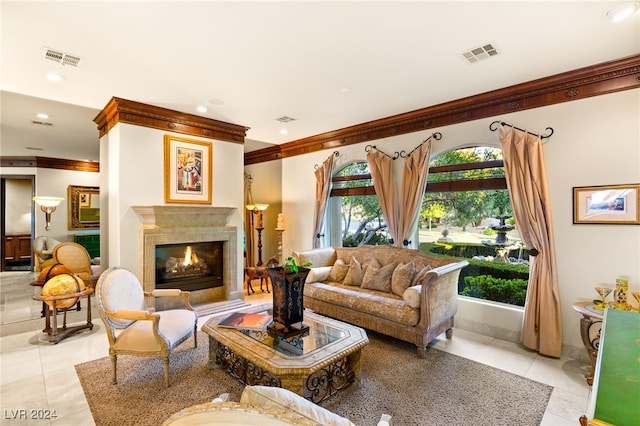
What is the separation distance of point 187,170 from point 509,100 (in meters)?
4.46

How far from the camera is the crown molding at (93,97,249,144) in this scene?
3.96 meters

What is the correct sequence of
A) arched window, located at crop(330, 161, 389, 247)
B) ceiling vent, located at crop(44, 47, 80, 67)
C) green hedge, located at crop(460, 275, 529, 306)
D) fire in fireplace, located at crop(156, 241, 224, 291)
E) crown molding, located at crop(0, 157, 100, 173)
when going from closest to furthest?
ceiling vent, located at crop(44, 47, 80, 67) → green hedge, located at crop(460, 275, 529, 306) → fire in fireplace, located at crop(156, 241, 224, 291) → arched window, located at crop(330, 161, 389, 247) → crown molding, located at crop(0, 157, 100, 173)

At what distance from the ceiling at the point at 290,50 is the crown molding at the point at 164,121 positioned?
0.52 ft

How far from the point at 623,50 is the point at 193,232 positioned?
5.33 m

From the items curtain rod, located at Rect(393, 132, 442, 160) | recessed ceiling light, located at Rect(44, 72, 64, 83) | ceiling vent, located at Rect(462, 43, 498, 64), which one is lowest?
curtain rod, located at Rect(393, 132, 442, 160)

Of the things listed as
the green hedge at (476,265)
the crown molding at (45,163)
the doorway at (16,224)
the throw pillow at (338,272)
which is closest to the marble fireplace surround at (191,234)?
the throw pillow at (338,272)

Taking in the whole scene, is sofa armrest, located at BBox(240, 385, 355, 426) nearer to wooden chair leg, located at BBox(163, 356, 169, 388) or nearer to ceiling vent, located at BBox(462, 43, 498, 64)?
wooden chair leg, located at BBox(163, 356, 169, 388)

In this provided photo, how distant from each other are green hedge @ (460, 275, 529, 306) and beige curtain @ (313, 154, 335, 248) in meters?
2.63

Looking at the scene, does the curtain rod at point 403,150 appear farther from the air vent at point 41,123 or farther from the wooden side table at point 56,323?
the air vent at point 41,123

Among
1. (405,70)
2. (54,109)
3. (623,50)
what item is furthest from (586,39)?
(54,109)

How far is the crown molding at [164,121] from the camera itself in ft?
13.0

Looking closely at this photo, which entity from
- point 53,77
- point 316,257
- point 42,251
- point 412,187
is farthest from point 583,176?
point 42,251

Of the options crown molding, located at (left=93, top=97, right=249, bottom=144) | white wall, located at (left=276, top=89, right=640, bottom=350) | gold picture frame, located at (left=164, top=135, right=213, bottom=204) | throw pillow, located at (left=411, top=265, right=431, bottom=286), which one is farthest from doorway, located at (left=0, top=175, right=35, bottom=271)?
white wall, located at (left=276, top=89, right=640, bottom=350)

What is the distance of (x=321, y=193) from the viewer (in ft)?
18.2
